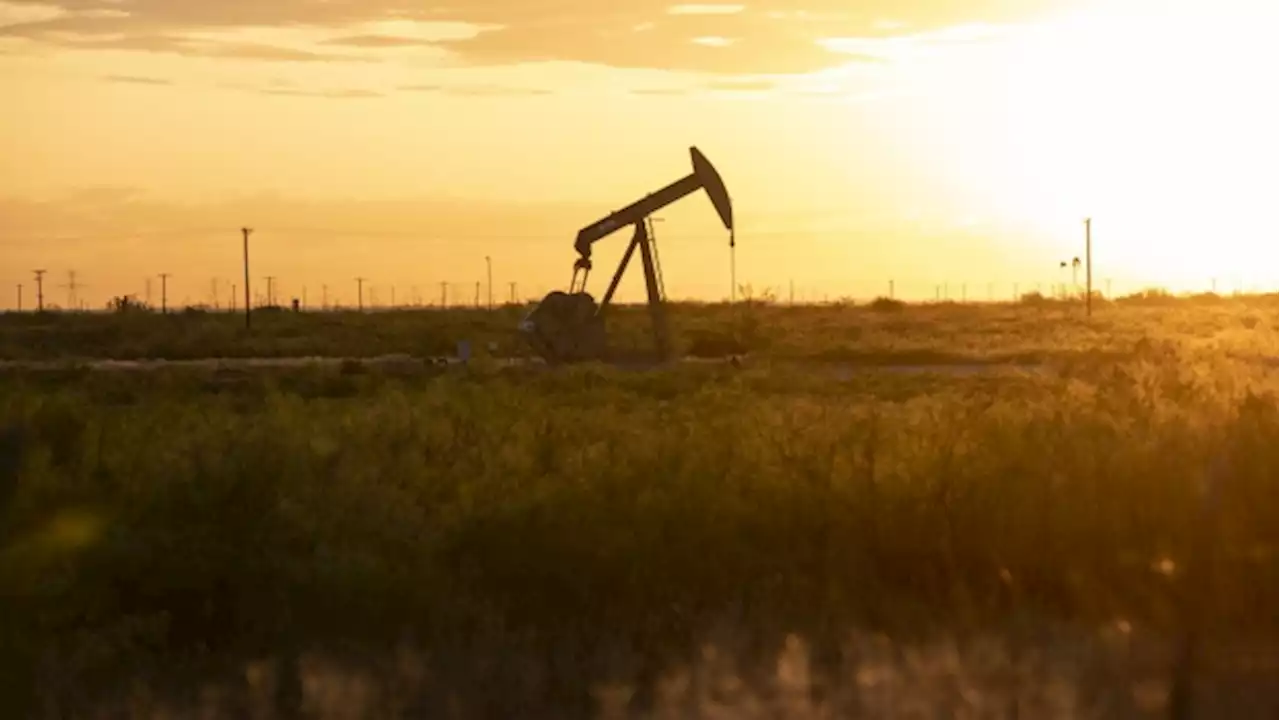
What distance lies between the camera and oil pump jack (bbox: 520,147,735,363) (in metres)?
61.8

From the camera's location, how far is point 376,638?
12.6m

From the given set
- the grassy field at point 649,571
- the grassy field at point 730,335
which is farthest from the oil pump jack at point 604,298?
the grassy field at point 649,571

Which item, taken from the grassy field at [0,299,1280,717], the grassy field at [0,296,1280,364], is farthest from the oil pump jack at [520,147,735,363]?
the grassy field at [0,299,1280,717]

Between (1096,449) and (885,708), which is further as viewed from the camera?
(1096,449)

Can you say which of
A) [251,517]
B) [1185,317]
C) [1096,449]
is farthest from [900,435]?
[1185,317]

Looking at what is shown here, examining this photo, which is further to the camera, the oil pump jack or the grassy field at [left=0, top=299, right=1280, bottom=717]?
the oil pump jack

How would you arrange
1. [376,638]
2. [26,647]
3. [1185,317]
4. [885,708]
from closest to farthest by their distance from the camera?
[885,708] < [26,647] < [376,638] < [1185,317]

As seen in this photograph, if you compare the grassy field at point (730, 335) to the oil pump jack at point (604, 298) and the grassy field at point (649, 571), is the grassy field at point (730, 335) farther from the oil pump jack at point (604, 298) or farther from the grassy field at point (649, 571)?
the grassy field at point (649, 571)

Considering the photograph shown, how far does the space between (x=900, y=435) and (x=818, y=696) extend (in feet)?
29.2

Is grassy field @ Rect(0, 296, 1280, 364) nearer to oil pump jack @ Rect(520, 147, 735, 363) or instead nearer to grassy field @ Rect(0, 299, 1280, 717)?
oil pump jack @ Rect(520, 147, 735, 363)

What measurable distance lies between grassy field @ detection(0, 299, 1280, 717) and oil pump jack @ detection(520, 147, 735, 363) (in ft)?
136

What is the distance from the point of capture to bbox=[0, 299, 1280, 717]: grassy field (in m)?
11.3

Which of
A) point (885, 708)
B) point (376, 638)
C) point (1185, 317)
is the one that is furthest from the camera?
point (1185, 317)

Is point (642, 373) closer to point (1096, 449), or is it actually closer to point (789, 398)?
point (789, 398)
